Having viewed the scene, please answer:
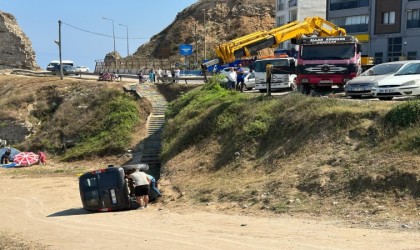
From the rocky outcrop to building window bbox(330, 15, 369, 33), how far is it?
3814 centimetres

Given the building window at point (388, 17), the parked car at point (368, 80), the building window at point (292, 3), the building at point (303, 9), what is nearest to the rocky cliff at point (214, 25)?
the building at point (303, 9)

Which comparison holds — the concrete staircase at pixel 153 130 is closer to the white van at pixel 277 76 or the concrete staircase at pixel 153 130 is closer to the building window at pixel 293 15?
the white van at pixel 277 76

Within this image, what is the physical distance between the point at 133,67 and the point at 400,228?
68730 millimetres

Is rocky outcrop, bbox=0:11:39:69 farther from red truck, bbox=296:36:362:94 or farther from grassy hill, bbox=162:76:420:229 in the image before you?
red truck, bbox=296:36:362:94

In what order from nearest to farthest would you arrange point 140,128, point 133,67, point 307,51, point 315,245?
1. point 315,245
2. point 307,51
3. point 140,128
4. point 133,67

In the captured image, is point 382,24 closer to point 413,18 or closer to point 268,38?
point 413,18

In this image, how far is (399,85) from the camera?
1855 centimetres

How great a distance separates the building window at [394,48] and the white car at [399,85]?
113ft

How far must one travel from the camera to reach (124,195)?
14.8m

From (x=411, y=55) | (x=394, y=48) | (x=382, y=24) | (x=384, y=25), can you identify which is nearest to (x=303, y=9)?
(x=382, y=24)

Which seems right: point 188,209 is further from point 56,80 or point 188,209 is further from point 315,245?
point 56,80

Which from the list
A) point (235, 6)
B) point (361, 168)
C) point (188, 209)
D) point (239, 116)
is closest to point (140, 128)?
point (239, 116)

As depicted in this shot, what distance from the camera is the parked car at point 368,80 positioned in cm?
1967

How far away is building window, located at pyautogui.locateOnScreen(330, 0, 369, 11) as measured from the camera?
182 feet
